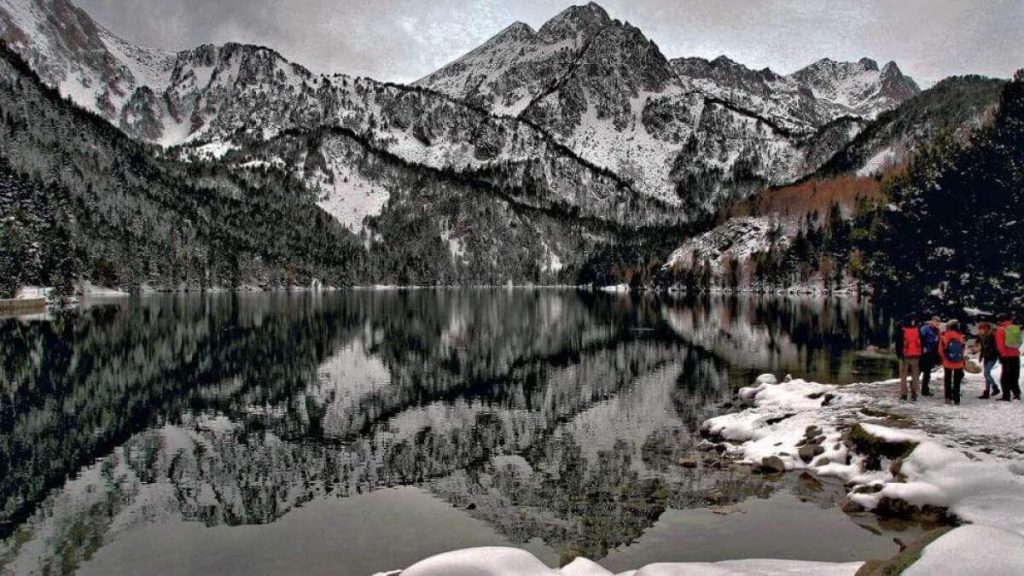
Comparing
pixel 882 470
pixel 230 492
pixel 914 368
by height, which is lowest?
pixel 230 492

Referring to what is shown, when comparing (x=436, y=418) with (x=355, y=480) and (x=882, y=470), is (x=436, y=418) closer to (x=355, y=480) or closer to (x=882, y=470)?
(x=355, y=480)

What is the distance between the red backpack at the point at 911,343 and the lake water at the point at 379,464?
9.65m

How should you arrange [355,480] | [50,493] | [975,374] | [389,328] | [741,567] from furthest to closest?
1. [389,328]
2. [975,374]
3. [355,480]
4. [50,493]
5. [741,567]

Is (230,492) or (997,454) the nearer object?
(997,454)

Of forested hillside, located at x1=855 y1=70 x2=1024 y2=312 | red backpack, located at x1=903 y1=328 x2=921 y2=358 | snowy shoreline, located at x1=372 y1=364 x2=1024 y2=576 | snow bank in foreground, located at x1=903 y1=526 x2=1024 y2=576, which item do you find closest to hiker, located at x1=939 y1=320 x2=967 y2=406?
snowy shoreline, located at x1=372 y1=364 x2=1024 y2=576

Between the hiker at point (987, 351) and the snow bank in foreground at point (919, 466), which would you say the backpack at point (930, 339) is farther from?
the snow bank in foreground at point (919, 466)

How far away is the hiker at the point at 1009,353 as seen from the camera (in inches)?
1010

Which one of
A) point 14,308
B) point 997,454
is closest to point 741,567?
point 997,454

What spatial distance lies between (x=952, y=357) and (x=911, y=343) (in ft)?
5.24

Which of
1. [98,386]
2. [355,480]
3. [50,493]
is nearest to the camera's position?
[50,493]

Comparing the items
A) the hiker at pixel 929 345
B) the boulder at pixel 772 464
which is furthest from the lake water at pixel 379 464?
the hiker at pixel 929 345

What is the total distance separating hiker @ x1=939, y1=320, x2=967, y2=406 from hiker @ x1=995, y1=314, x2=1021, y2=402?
1.31 metres

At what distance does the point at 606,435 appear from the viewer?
30.1 meters

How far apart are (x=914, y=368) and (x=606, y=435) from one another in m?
13.5
